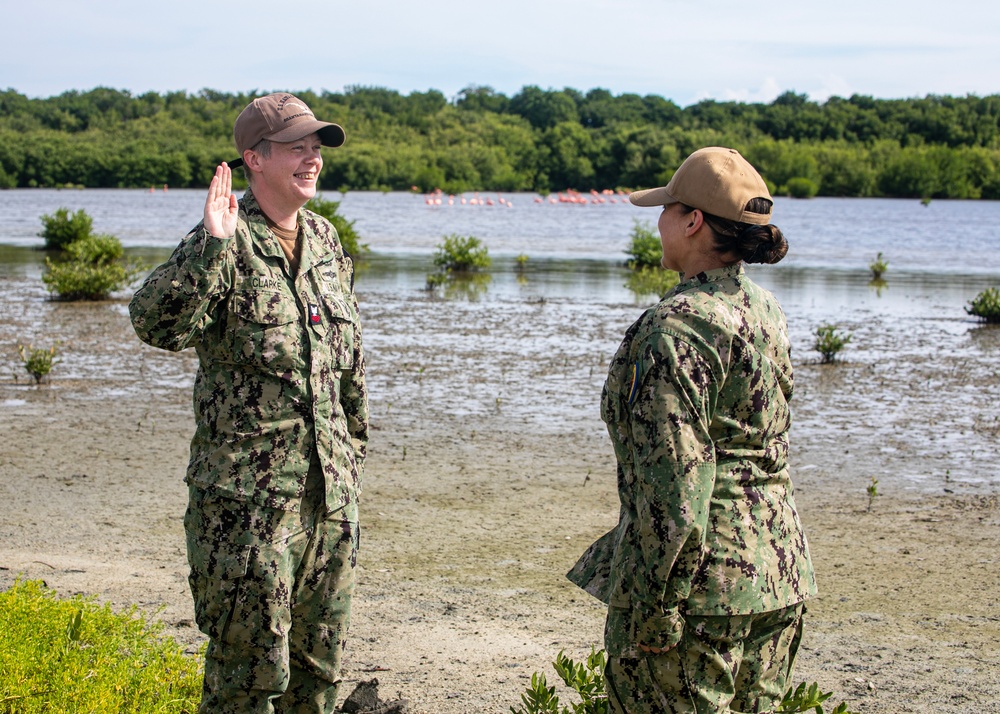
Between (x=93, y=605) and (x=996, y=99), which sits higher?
(x=996, y=99)

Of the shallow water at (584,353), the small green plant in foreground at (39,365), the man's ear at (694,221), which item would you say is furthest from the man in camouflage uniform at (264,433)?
the small green plant in foreground at (39,365)

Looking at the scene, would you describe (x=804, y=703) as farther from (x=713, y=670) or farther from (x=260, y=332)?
(x=260, y=332)

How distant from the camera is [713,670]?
2.54m

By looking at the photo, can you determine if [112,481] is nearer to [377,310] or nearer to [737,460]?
[737,460]

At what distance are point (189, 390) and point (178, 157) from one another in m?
90.4

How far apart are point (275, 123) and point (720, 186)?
1.29 metres

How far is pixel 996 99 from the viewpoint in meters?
123

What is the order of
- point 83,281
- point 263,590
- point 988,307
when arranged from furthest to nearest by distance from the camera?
point 83,281 < point 988,307 < point 263,590

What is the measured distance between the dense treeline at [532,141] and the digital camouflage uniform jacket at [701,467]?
85329mm

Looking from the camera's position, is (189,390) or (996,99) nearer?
(189,390)

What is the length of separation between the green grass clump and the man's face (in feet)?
5.37

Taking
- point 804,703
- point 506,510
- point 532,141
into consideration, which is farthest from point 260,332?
point 532,141

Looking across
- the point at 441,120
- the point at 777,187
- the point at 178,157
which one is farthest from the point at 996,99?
the point at 178,157

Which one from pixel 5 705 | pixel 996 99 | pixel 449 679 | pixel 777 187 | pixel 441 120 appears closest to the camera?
pixel 5 705
